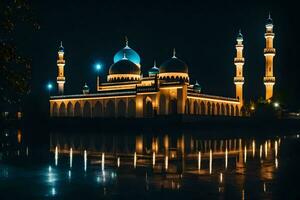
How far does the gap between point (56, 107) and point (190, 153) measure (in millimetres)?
42699

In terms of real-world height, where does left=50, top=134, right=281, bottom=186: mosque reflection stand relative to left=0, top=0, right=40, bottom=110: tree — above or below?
below

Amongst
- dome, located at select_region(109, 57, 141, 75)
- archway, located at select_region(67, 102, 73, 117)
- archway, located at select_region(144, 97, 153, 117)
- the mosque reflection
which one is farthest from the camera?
archway, located at select_region(67, 102, 73, 117)

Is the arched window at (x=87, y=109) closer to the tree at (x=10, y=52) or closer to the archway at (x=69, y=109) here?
the archway at (x=69, y=109)

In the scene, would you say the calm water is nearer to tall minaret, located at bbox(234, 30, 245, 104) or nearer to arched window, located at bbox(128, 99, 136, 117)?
arched window, located at bbox(128, 99, 136, 117)

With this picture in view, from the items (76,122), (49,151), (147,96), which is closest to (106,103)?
(147,96)

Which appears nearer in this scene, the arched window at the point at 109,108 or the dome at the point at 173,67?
the arched window at the point at 109,108

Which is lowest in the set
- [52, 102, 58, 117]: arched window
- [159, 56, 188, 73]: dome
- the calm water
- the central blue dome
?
the calm water

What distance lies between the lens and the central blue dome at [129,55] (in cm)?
6119

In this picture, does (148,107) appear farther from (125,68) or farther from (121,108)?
(125,68)

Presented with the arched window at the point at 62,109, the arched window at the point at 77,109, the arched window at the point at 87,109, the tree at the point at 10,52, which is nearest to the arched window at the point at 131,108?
the arched window at the point at 87,109

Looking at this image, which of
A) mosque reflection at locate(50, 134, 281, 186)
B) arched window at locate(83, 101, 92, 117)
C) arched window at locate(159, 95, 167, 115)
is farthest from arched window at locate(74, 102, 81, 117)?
mosque reflection at locate(50, 134, 281, 186)

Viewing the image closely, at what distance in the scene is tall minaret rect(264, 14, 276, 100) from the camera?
188 ft

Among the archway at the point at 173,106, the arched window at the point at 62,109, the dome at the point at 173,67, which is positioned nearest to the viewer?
the archway at the point at 173,106

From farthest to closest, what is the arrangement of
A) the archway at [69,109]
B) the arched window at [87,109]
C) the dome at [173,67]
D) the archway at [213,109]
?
1. the archway at [69,109]
2. the archway at [213,109]
3. the arched window at [87,109]
4. the dome at [173,67]
